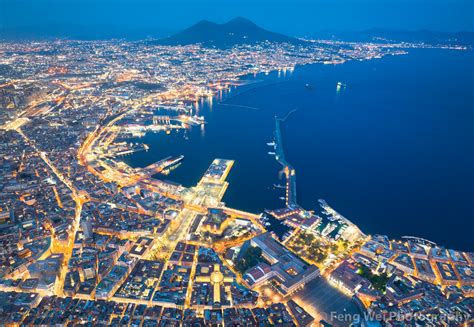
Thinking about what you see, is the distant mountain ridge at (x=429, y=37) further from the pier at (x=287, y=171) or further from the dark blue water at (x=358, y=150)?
the pier at (x=287, y=171)

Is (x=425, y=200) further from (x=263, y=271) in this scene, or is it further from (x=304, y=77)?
(x=304, y=77)

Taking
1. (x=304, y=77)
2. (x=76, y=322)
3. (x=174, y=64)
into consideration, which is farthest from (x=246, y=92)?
(x=76, y=322)

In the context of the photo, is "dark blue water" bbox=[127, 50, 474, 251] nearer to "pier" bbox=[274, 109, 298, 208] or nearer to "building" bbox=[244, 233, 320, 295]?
"pier" bbox=[274, 109, 298, 208]

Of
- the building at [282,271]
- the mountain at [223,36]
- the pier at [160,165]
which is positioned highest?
the mountain at [223,36]

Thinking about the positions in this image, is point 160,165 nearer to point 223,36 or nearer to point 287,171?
point 287,171

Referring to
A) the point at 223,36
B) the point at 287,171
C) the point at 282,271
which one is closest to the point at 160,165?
the point at 287,171

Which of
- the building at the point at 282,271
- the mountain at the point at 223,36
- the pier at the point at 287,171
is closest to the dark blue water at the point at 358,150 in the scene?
the pier at the point at 287,171
